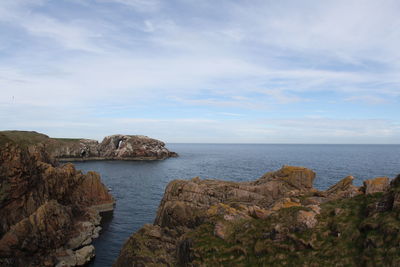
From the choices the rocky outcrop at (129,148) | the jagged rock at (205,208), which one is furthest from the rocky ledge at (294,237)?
the rocky outcrop at (129,148)

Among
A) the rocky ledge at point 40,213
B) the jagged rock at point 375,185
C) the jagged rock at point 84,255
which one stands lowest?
the jagged rock at point 84,255

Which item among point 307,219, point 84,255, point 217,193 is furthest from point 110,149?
point 307,219

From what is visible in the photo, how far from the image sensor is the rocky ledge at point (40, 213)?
3622 centimetres

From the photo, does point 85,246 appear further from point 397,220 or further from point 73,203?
point 397,220

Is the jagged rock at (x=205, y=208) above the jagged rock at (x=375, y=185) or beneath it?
beneath

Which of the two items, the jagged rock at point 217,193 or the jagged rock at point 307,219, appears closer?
the jagged rock at point 307,219

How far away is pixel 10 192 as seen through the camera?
144 ft

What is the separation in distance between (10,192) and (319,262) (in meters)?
45.4

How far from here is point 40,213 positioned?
3978 centimetres

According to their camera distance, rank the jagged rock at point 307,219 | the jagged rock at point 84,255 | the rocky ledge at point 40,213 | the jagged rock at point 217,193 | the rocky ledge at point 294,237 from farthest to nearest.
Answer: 1. the jagged rock at point 84,255
2. the rocky ledge at point 40,213
3. the jagged rock at point 217,193
4. the jagged rock at point 307,219
5. the rocky ledge at point 294,237

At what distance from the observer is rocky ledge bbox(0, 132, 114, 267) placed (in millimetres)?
36219

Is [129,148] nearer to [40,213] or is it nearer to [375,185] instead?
[40,213]

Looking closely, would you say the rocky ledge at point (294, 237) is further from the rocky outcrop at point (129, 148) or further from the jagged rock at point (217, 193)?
the rocky outcrop at point (129, 148)

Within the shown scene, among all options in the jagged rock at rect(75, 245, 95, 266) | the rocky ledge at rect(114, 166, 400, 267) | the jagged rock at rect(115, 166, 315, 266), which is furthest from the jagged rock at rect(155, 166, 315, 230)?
the jagged rock at rect(75, 245, 95, 266)
